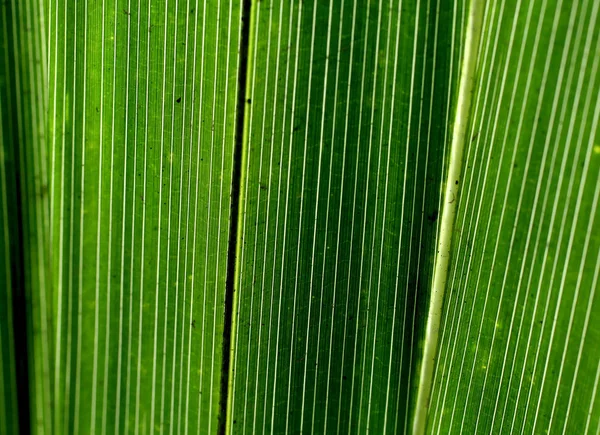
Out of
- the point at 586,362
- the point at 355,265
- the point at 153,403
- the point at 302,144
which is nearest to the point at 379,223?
the point at 355,265

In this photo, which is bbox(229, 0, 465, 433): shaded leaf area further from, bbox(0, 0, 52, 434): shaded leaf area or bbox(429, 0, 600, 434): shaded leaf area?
bbox(0, 0, 52, 434): shaded leaf area

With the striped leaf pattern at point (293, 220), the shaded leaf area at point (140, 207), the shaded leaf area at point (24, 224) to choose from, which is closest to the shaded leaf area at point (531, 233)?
the striped leaf pattern at point (293, 220)

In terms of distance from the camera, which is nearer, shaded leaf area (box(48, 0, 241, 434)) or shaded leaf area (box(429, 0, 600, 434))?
shaded leaf area (box(429, 0, 600, 434))

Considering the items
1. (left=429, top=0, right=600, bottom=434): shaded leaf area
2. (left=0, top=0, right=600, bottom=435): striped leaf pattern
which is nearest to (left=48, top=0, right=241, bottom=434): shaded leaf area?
(left=0, top=0, right=600, bottom=435): striped leaf pattern

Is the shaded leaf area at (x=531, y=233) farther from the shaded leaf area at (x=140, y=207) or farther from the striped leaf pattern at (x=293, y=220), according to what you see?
the shaded leaf area at (x=140, y=207)
